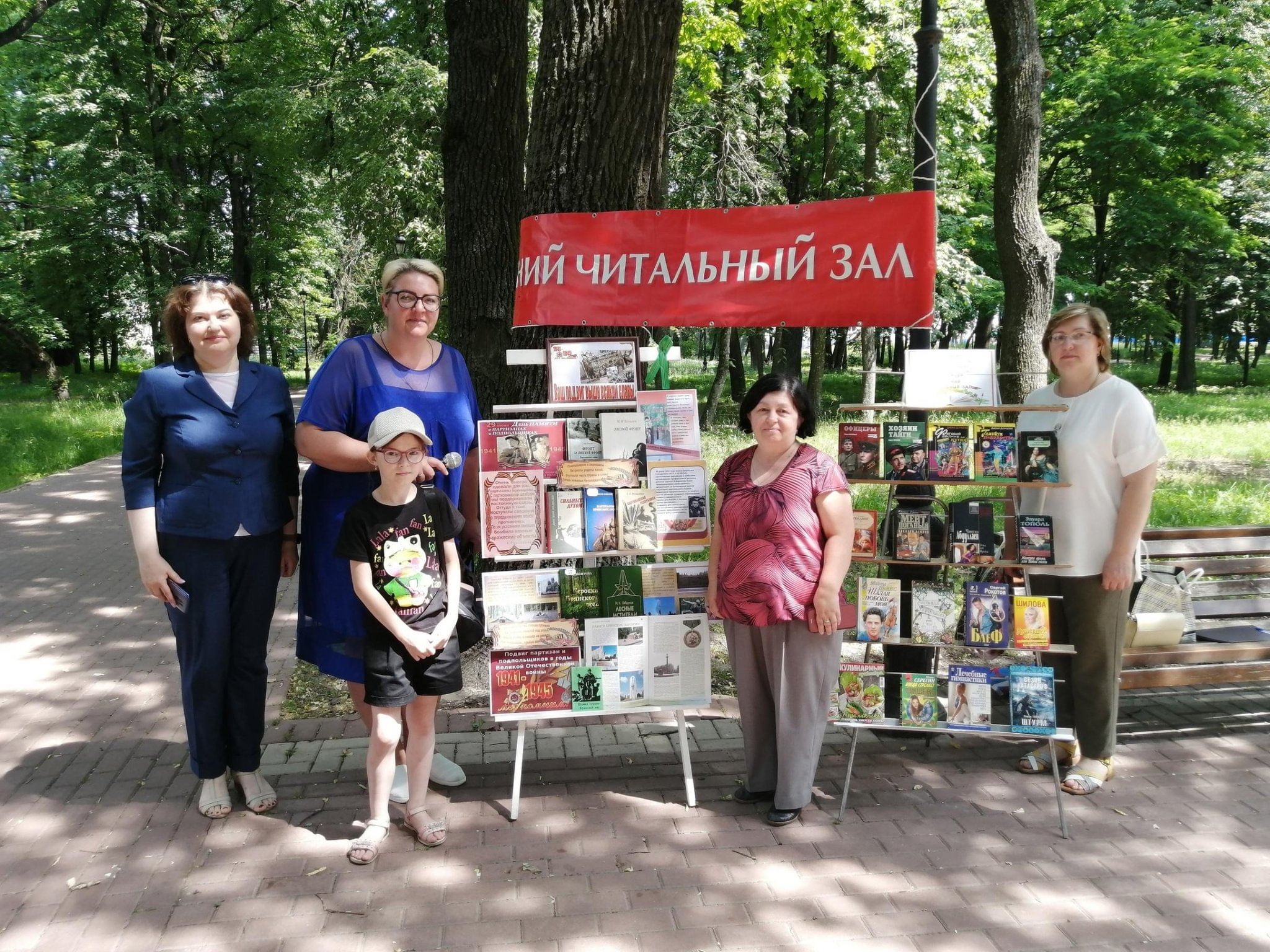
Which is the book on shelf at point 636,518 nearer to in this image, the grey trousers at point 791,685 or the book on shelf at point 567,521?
the book on shelf at point 567,521

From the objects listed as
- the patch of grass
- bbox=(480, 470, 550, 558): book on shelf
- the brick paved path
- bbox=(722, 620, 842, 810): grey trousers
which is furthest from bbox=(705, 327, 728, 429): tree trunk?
bbox=(722, 620, 842, 810): grey trousers

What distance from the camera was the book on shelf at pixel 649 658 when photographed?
12.7 ft

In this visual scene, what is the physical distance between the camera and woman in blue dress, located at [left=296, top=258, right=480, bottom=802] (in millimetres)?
3477

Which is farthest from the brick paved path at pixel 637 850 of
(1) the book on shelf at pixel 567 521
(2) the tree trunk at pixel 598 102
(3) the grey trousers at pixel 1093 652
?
(2) the tree trunk at pixel 598 102

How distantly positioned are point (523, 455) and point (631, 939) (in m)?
1.89

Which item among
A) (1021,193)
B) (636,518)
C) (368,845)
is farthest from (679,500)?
(1021,193)

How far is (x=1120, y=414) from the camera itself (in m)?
3.75

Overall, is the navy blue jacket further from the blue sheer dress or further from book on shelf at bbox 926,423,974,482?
book on shelf at bbox 926,423,974,482

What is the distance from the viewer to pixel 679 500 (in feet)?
12.9

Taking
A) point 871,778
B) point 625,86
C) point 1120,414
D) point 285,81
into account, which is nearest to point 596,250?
point 625,86

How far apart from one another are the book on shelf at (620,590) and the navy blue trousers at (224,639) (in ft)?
4.49

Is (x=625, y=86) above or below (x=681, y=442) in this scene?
above

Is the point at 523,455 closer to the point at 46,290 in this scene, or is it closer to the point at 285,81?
the point at 285,81

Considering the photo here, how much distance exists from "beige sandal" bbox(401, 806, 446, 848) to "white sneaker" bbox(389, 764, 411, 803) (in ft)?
0.58
